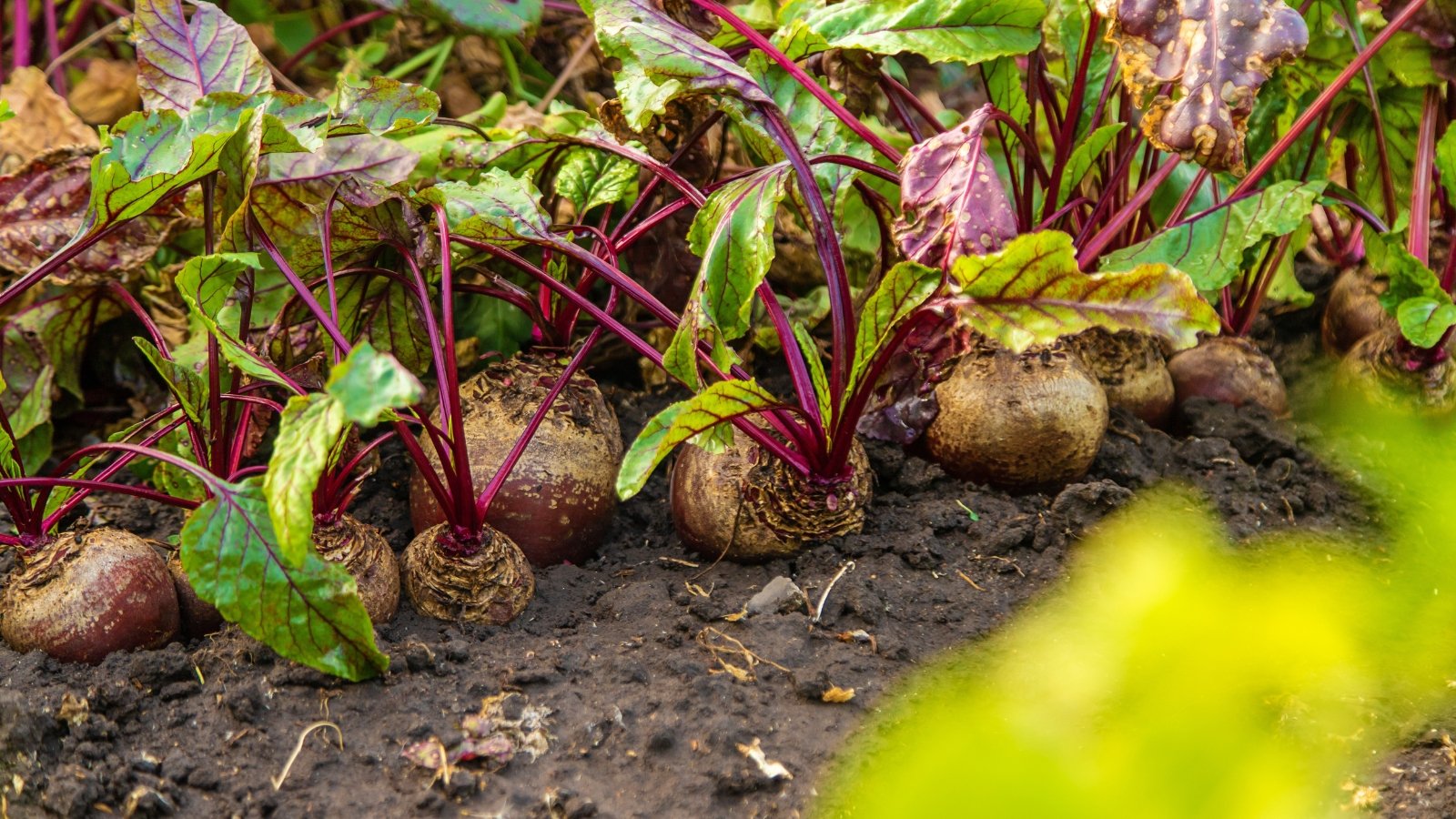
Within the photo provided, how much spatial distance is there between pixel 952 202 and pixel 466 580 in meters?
0.98

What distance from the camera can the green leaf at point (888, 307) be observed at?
1.72m

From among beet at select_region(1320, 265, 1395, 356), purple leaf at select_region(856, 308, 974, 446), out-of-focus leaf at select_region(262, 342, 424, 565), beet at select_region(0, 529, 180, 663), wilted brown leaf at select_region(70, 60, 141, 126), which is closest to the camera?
out-of-focus leaf at select_region(262, 342, 424, 565)

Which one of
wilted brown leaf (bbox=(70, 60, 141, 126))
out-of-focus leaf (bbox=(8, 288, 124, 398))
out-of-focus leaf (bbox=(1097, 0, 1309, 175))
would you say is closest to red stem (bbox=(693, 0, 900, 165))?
out-of-focus leaf (bbox=(1097, 0, 1309, 175))

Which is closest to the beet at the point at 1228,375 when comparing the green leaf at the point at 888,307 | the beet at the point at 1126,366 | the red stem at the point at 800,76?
the beet at the point at 1126,366

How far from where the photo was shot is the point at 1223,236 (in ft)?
7.20

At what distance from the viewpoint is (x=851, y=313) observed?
1.93m

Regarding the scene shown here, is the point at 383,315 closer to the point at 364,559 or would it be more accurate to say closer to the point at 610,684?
the point at 364,559

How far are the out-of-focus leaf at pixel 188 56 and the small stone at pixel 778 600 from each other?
122 cm

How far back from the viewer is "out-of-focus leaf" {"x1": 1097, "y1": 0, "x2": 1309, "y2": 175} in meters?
1.77

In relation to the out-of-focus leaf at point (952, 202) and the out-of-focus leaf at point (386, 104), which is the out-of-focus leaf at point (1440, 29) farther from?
the out-of-focus leaf at point (386, 104)

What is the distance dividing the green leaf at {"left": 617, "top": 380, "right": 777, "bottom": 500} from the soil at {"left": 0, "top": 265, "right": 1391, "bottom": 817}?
312mm

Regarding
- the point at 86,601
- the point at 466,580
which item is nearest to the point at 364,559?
the point at 466,580

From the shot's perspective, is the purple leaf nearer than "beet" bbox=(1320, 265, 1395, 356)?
Yes

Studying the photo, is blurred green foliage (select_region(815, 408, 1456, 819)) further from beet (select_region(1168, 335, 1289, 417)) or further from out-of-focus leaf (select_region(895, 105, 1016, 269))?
out-of-focus leaf (select_region(895, 105, 1016, 269))
